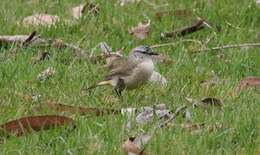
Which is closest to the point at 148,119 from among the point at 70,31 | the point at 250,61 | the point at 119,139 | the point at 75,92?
the point at 119,139

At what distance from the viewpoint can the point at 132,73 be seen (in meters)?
6.78

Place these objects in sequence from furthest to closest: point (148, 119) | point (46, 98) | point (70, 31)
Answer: point (70, 31)
point (46, 98)
point (148, 119)

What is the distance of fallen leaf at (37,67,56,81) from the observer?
22.7 ft

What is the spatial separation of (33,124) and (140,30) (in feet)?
9.37

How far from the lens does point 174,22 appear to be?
344 inches

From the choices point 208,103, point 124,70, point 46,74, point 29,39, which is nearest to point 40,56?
point 29,39

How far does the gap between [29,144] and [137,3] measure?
403 centimetres

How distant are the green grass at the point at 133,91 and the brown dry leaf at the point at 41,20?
0.33ft

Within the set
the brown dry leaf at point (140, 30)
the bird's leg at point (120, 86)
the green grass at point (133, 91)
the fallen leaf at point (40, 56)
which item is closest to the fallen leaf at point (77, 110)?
the green grass at point (133, 91)

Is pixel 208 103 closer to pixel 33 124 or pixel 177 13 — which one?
pixel 33 124

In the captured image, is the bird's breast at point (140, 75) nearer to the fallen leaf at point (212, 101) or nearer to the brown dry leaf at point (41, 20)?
the fallen leaf at point (212, 101)

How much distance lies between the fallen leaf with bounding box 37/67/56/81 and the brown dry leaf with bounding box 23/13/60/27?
1353 mm

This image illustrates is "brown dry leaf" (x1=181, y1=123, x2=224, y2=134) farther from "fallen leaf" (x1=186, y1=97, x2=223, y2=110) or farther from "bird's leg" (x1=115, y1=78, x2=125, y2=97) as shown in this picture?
"bird's leg" (x1=115, y1=78, x2=125, y2=97)

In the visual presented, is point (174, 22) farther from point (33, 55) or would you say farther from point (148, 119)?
point (148, 119)
